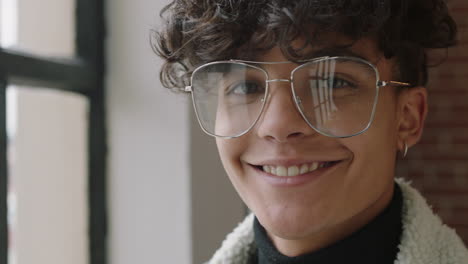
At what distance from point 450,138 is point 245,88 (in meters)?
1.83

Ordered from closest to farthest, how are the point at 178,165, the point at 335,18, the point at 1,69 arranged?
the point at 335,18 → the point at 1,69 → the point at 178,165

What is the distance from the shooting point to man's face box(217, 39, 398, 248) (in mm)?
1078

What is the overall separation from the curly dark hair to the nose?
0.22 feet

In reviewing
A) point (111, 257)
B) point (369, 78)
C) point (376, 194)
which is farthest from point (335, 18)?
point (111, 257)

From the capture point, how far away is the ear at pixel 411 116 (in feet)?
3.95

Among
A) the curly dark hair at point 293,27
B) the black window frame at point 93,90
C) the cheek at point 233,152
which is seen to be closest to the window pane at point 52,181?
the black window frame at point 93,90

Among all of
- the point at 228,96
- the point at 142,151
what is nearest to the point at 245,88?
the point at 228,96

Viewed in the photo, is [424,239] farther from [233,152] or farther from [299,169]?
[233,152]

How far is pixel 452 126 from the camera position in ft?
8.75

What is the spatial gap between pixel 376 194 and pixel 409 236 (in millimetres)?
125

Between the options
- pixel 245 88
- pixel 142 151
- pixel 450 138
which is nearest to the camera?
pixel 245 88

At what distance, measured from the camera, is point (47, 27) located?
200 cm

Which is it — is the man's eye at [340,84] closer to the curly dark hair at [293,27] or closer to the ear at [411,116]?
the curly dark hair at [293,27]

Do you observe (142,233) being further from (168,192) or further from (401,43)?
(401,43)
